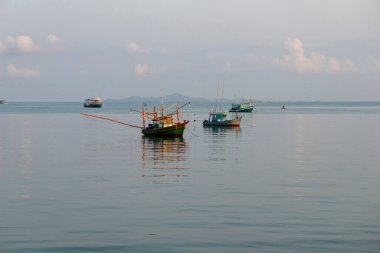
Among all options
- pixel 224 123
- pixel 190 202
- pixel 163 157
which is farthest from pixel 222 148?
pixel 224 123

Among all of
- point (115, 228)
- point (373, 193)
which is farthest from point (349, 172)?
point (115, 228)

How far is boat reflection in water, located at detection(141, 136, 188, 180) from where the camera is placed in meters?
36.8

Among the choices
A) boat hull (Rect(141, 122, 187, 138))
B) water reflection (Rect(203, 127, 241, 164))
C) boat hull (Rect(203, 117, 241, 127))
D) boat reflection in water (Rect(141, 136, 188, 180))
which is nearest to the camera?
boat reflection in water (Rect(141, 136, 188, 180))

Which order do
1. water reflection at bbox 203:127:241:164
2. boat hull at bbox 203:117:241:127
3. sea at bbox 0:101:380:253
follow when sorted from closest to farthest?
1. sea at bbox 0:101:380:253
2. water reflection at bbox 203:127:241:164
3. boat hull at bbox 203:117:241:127

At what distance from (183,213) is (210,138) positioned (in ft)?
143

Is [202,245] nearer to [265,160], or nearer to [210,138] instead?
[265,160]

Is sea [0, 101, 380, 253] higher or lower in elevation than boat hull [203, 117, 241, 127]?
lower

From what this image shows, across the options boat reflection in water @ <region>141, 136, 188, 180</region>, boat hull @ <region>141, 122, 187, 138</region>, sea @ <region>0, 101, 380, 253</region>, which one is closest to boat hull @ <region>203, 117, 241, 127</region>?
boat hull @ <region>141, 122, 187, 138</region>

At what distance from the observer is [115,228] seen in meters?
21.3

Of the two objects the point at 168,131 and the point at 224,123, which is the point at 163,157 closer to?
the point at 168,131

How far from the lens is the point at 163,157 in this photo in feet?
151

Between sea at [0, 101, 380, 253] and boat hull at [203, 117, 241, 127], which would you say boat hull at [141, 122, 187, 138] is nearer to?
sea at [0, 101, 380, 253]

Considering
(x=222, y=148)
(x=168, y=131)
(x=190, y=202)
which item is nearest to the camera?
(x=190, y=202)

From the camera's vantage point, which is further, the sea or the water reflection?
the water reflection
